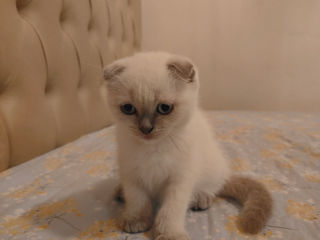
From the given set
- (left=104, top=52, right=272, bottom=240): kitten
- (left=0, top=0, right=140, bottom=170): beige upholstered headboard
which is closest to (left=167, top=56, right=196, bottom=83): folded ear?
(left=104, top=52, right=272, bottom=240): kitten

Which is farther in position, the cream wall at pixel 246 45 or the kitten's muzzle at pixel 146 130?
the cream wall at pixel 246 45

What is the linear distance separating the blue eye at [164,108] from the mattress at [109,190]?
36 cm

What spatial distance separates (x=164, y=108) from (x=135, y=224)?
1.17 ft

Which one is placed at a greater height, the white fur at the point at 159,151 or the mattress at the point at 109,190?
the white fur at the point at 159,151

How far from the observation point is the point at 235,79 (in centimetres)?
267

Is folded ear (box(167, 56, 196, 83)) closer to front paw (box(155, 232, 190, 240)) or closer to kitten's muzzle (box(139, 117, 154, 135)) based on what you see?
kitten's muzzle (box(139, 117, 154, 135))

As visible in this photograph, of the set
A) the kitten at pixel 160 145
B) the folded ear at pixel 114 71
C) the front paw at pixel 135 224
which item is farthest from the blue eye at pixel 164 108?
the front paw at pixel 135 224

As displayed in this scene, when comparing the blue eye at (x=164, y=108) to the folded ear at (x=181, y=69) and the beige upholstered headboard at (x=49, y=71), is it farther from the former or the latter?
the beige upholstered headboard at (x=49, y=71)

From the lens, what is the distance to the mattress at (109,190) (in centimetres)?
83

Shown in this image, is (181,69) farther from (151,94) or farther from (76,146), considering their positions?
(76,146)

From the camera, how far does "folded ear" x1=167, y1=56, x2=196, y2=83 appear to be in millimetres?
829

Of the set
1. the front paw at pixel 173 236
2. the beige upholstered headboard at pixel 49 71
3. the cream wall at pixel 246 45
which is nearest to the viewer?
the front paw at pixel 173 236

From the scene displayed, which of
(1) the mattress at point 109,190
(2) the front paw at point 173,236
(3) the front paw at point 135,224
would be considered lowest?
(1) the mattress at point 109,190

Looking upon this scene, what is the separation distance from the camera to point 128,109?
0.84 m
